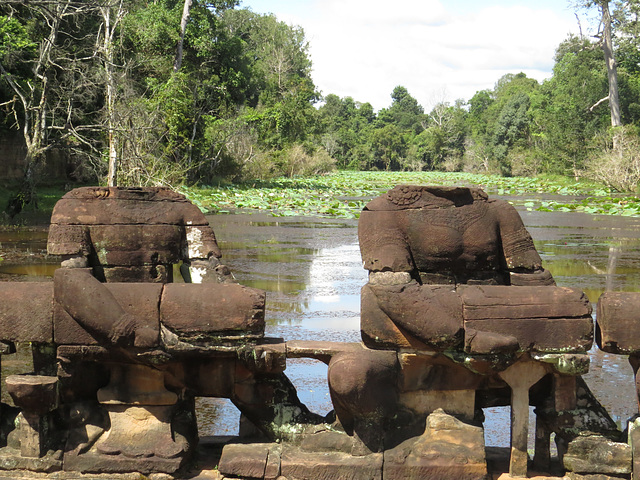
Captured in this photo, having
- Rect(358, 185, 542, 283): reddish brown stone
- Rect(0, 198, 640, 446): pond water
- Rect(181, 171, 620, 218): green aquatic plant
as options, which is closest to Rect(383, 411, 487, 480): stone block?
Rect(358, 185, 542, 283): reddish brown stone

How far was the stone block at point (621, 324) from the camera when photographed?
11.2 ft

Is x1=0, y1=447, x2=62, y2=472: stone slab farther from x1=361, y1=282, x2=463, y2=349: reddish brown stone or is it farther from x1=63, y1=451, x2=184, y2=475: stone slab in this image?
x1=361, y1=282, x2=463, y2=349: reddish brown stone

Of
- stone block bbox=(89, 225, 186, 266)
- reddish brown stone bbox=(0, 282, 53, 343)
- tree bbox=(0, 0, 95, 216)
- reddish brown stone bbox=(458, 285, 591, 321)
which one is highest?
tree bbox=(0, 0, 95, 216)

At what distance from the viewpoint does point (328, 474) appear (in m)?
3.48

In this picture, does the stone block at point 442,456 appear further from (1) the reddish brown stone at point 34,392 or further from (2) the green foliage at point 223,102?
(2) the green foliage at point 223,102

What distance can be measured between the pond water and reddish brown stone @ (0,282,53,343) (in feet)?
4.92

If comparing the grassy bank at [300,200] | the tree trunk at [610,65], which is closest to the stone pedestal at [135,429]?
the grassy bank at [300,200]

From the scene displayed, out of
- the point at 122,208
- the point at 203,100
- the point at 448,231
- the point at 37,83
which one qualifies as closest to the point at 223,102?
the point at 203,100

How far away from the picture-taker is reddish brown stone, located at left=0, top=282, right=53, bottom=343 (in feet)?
11.8

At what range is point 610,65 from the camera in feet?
124

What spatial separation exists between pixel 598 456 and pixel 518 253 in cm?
109

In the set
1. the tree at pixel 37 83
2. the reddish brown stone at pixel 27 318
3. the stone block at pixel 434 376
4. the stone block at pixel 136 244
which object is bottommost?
the stone block at pixel 434 376

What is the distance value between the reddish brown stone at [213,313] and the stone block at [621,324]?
1.64m

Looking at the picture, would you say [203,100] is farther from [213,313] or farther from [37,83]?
[213,313]
